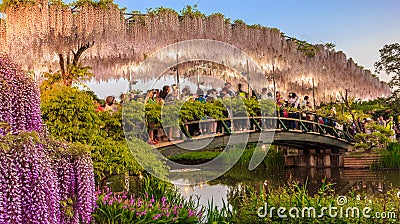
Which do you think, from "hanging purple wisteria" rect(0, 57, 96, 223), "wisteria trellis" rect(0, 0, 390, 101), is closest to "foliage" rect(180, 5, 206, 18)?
"wisteria trellis" rect(0, 0, 390, 101)

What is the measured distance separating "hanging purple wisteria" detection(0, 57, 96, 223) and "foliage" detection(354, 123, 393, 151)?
49.2 feet

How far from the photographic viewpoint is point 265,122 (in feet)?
47.4

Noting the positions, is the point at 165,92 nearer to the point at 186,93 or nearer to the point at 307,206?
the point at 186,93

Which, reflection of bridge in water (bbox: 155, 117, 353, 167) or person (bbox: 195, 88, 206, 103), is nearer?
reflection of bridge in water (bbox: 155, 117, 353, 167)

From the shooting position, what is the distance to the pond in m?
13.4

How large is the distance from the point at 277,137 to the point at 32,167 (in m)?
12.0

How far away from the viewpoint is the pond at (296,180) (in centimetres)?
1342

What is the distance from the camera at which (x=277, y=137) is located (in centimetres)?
1559

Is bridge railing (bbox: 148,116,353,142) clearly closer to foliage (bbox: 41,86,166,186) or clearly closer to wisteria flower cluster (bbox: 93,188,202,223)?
foliage (bbox: 41,86,166,186)

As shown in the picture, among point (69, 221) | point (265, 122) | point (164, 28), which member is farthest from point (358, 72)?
point (69, 221)

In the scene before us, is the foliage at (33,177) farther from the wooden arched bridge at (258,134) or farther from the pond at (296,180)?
the pond at (296,180)

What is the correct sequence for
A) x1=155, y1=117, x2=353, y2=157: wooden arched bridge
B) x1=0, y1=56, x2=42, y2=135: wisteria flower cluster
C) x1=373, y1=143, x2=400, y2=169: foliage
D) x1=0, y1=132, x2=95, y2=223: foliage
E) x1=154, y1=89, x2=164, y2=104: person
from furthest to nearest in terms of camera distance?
1. x1=373, y1=143, x2=400, y2=169: foliage
2. x1=155, y1=117, x2=353, y2=157: wooden arched bridge
3. x1=154, y1=89, x2=164, y2=104: person
4. x1=0, y1=56, x2=42, y2=135: wisteria flower cluster
5. x1=0, y1=132, x2=95, y2=223: foliage

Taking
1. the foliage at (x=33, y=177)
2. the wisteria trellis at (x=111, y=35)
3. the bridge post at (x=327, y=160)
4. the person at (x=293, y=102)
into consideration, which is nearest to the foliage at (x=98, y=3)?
the wisteria trellis at (x=111, y=35)

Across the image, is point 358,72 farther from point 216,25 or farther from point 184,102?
point 184,102
